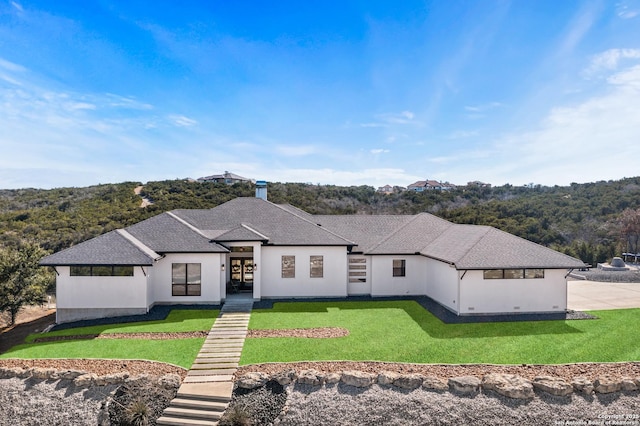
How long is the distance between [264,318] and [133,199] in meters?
36.5

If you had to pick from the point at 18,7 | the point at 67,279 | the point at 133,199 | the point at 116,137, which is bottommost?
the point at 67,279

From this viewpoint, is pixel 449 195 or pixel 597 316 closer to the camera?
pixel 597 316

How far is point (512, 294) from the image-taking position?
1658 cm

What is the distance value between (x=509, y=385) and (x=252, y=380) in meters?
7.65

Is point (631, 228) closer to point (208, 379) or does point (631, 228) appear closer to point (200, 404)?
point (208, 379)

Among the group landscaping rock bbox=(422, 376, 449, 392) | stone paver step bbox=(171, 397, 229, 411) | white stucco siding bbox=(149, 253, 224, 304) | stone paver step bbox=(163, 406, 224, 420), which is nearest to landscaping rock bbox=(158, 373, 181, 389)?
stone paver step bbox=(171, 397, 229, 411)

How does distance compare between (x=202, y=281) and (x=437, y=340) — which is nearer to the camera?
(x=437, y=340)

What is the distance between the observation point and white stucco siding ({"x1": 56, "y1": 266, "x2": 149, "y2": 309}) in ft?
52.8

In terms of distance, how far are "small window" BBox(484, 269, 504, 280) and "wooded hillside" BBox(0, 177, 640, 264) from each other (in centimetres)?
2421

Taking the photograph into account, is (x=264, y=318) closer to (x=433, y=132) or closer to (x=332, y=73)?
(x=332, y=73)

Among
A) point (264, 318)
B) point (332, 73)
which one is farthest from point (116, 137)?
point (264, 318)

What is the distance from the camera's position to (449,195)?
5875 cm

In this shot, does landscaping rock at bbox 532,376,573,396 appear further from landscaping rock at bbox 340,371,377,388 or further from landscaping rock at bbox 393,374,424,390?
landscaping rock at bbox 340,371,377,388

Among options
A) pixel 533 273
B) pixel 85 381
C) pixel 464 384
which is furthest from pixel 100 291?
pixel 533 273
